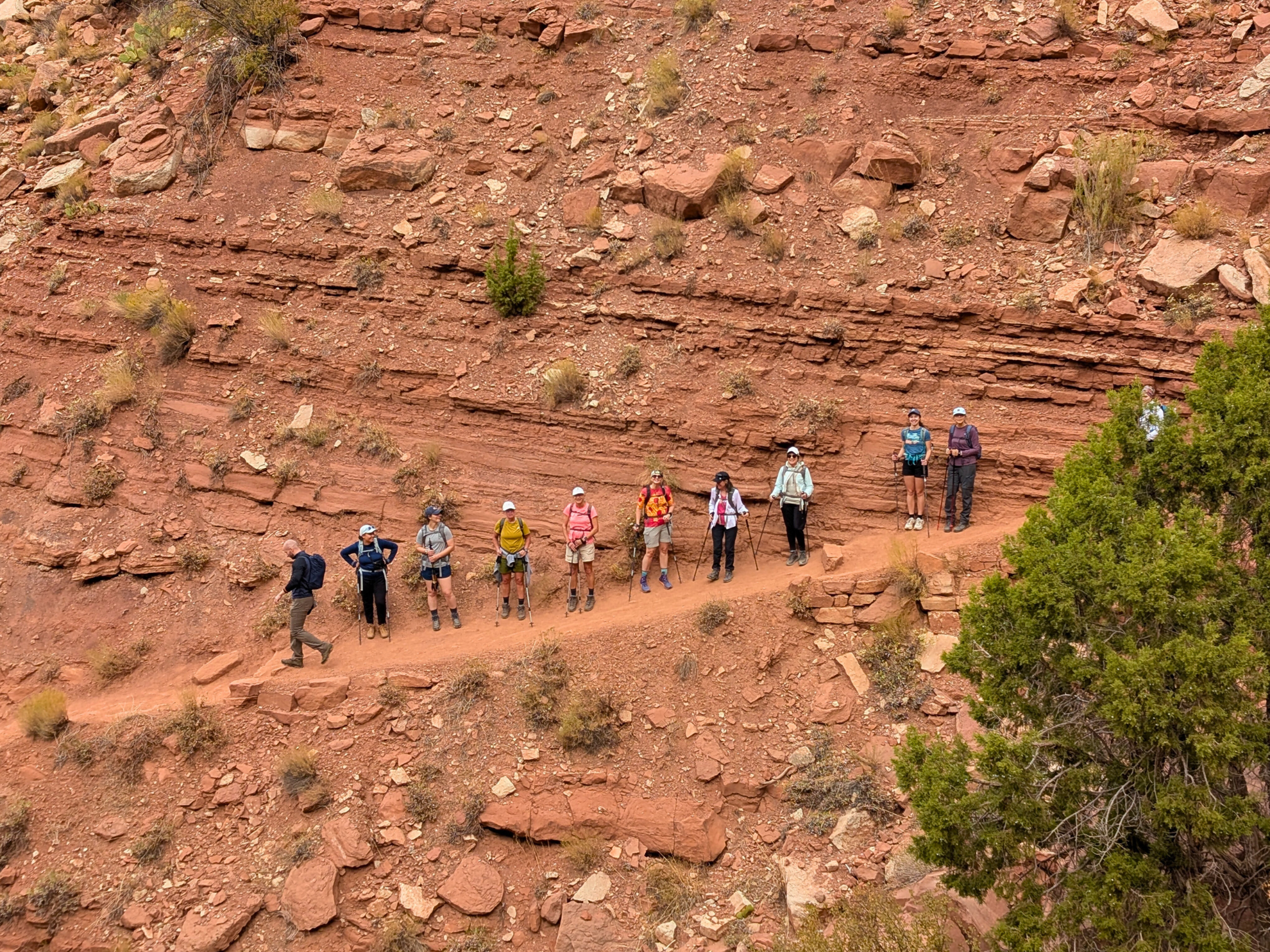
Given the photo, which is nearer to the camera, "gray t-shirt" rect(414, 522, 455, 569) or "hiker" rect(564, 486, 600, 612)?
"gray t-shirt" rect(414, 522, 455, 569)

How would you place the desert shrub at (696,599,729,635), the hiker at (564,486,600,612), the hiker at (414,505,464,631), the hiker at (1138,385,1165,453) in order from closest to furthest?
1. the hiker at (1138,385,1165,453)
2. the desert shrub at (696,599,729,635)
3. the hiker at (414,505,464,631)
4. the hiker at (564,486,600,612)

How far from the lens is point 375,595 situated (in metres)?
12.2

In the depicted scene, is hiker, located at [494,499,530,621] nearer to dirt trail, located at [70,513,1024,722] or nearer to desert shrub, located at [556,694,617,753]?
dirt trail, located at [70,513,1024,722]

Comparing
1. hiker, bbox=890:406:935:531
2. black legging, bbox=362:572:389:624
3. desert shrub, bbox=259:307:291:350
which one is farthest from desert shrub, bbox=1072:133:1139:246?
desert shrub, bbox=259:307:291:350

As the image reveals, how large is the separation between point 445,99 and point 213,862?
40.8 feet

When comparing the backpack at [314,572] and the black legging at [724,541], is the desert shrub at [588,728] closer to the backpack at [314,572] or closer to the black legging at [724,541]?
the black legging at [724,541]

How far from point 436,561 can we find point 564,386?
122 inches

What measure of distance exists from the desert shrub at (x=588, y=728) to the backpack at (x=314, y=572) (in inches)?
127

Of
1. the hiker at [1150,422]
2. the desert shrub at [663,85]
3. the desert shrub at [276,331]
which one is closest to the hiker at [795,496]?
the hiker at [1150,422]

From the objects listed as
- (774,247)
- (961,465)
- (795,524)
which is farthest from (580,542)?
(774,247)

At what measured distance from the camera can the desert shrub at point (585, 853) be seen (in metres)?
9.74

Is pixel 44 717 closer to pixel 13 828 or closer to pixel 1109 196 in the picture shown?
pixel 13 828

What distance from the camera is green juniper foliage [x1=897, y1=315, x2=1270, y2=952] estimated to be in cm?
641

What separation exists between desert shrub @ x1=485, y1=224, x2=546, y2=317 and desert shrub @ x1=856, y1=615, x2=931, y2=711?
677 cm
